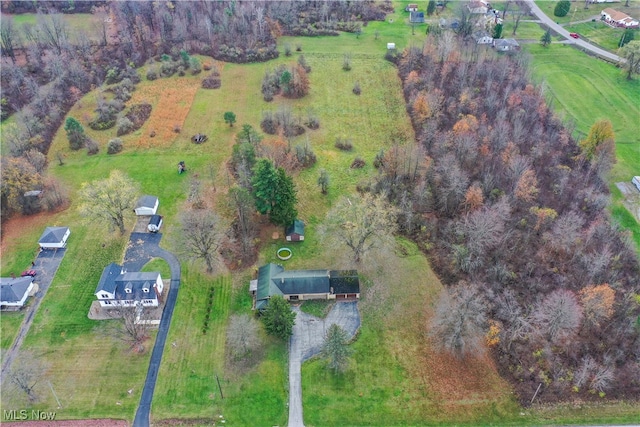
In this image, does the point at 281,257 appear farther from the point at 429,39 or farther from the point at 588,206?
the point at 429,39

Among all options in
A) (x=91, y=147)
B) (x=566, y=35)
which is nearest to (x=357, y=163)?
(x=91, y=147)

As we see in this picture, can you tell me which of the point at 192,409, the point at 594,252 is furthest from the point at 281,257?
the point at 594,252

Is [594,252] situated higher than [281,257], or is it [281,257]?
[594,252]

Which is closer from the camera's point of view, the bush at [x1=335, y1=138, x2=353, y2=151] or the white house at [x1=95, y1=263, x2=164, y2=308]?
the white house at [x1=95, y1=263, x2=164, y2=308]

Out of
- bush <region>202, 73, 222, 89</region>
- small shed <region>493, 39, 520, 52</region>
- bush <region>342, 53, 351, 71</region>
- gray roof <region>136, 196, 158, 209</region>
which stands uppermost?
small shed <region>493, 39, 520, 52</region>

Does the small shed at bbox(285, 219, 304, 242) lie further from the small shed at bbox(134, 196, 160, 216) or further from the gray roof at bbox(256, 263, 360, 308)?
the small shed at bbox(134, 196, 160, 216)

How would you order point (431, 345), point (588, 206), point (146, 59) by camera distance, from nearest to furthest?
point (431, 345)
point (588, 206)
point (146, 59)

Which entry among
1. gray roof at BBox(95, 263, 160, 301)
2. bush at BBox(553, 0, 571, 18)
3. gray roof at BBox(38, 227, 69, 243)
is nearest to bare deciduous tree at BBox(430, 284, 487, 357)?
gray roof at BBox(95, 263, 160, 301)
